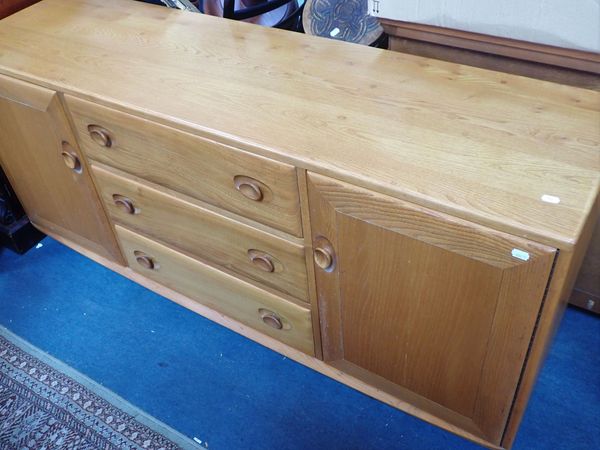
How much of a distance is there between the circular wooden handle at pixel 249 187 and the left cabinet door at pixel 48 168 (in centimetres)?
44

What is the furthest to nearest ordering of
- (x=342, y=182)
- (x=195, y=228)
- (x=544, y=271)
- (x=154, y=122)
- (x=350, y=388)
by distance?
(x=350, y=388) < (x=195, y=228) < (x=154, y=122) < (x=342, y=182) < (x=544, y=271)

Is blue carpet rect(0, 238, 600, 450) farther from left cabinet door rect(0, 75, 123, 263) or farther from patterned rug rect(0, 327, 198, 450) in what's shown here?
left cabinet door rect(0, 75, 123, 263)

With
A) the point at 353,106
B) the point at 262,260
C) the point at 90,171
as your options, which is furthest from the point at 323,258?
the point at 90,171

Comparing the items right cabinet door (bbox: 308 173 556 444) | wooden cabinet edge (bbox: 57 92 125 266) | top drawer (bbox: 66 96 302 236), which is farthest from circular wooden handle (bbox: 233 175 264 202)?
wooden cabinet edge (bbox: 57 92 125 266)

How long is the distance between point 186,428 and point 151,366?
0.19 metres

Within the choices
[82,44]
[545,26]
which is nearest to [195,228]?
[82,44]

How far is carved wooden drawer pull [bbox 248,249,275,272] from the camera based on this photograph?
3.53ft

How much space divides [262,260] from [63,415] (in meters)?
0.61

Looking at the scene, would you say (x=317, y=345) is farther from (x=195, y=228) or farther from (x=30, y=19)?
(x=30, y=19)

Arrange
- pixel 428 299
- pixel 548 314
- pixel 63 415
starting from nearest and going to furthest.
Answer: pixel 548 314 → pixel 428 299 → pixel 63 415

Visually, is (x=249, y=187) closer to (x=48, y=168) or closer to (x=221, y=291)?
(x=221, y=291)

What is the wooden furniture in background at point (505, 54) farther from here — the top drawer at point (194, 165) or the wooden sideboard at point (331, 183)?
the top drawer at point (194, 165)

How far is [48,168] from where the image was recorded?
1.32m

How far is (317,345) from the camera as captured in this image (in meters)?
1.19
